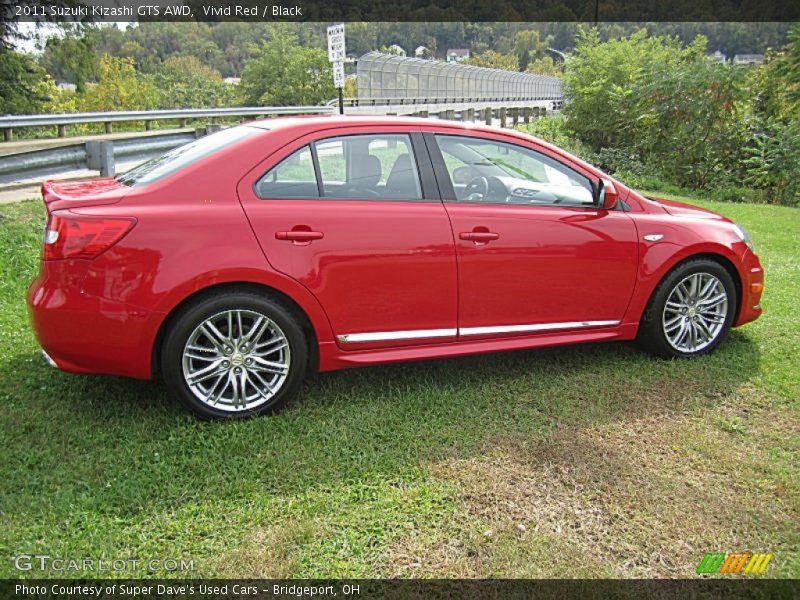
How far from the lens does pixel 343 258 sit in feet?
11.7

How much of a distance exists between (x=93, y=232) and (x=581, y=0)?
25652 millimetres

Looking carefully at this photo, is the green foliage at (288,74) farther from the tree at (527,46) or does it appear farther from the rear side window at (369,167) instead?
the rear side window at (369,167)

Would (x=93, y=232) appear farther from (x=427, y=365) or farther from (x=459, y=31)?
(x=459, y=31)

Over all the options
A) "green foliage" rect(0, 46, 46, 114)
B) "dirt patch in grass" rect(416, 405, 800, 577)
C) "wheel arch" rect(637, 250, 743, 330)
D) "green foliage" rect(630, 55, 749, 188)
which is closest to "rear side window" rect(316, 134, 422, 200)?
"dirt patch in grass" rect(416, 405, 800, 577)

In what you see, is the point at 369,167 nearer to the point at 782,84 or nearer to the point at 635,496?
the point at 635,496

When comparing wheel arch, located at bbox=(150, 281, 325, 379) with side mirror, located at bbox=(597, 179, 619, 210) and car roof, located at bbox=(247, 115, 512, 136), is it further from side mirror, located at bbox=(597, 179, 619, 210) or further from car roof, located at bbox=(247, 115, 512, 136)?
side mirror, located at bbox=(597, 179, 619, 210)

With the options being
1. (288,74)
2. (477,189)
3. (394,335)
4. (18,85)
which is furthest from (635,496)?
(288,74)

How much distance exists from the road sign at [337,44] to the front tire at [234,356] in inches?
405

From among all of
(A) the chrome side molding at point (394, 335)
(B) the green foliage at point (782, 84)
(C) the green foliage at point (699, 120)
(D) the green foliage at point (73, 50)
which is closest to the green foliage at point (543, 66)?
(D) the green foliage at point (73, 50)

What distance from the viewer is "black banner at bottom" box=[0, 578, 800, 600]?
2375 millimetres

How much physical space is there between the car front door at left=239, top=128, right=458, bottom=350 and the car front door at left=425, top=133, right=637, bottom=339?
0.42ft

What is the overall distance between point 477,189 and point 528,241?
0.44 metres

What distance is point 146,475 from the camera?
3.06m

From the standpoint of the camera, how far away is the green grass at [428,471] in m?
2.62
